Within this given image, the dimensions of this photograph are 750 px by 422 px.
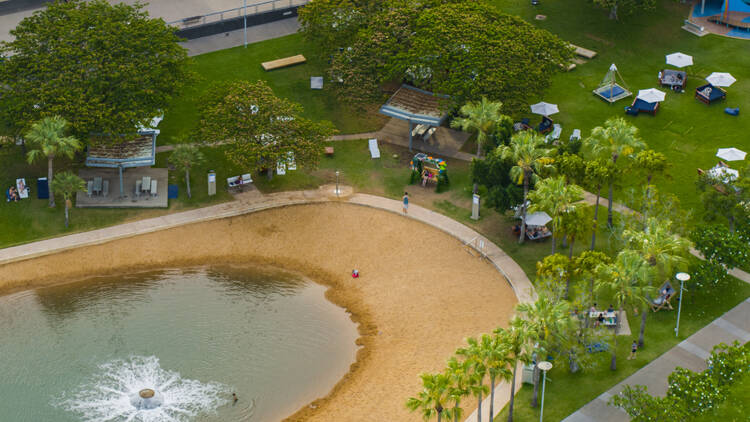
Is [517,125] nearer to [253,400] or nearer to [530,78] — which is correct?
[530,78]

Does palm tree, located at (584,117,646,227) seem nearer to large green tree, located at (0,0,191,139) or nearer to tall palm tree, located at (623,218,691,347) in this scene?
tall palm tree, located at (623,218,691,347)

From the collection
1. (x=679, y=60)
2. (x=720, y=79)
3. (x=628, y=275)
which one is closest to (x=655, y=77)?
(x=679, y=60)

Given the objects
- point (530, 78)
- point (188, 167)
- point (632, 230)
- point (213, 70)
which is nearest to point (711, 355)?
point (632, 230)

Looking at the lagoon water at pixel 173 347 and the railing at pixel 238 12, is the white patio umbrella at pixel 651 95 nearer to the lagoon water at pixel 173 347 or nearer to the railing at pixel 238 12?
the lagoon water at pixel 173 347

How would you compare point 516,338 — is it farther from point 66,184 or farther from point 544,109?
point 66,184

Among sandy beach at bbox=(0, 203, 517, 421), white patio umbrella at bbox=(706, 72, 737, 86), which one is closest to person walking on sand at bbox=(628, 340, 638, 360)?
sandy beach at bbox=(0, 203, 517, 421)
